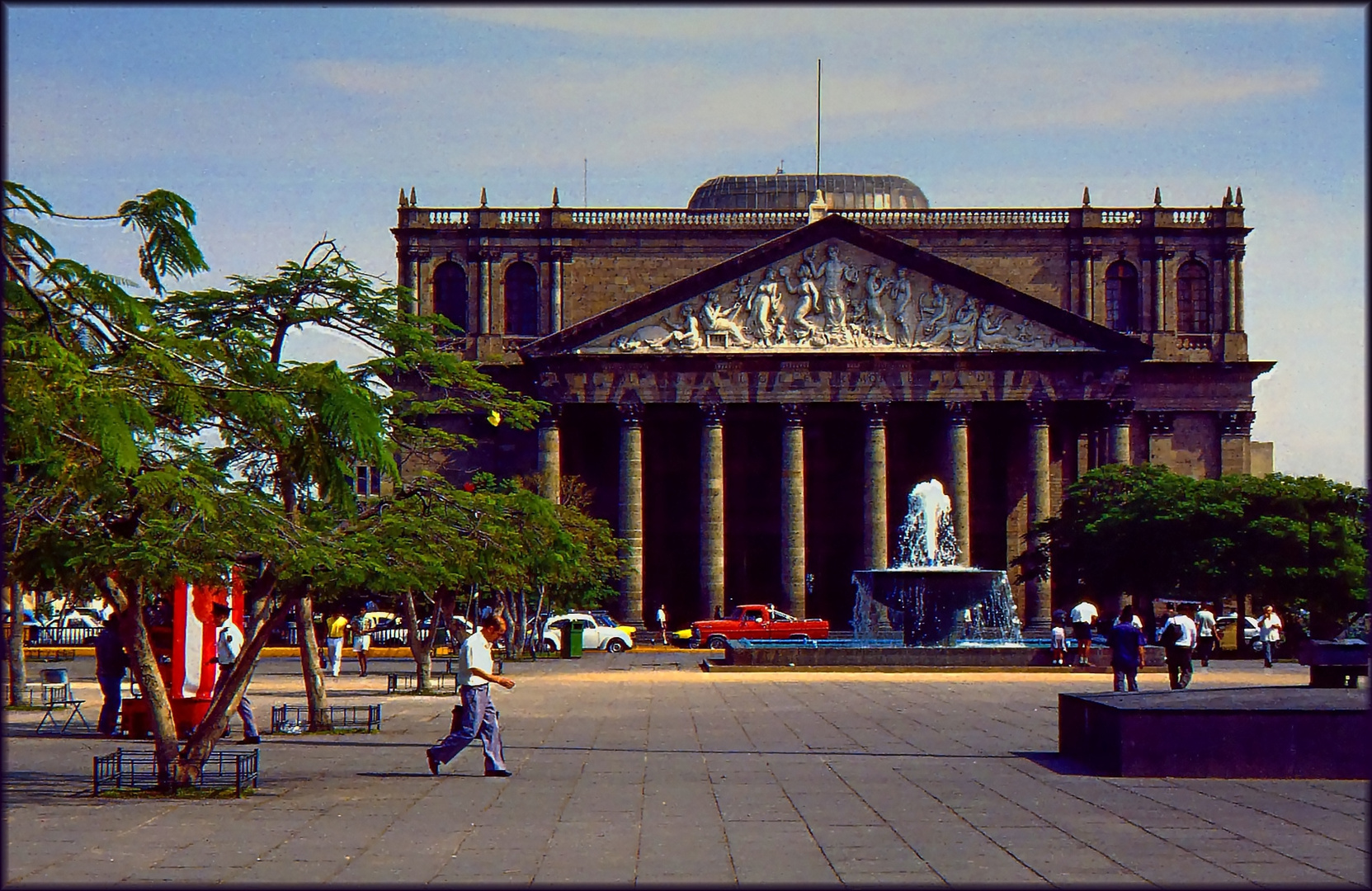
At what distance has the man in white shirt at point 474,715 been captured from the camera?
64.3 ft

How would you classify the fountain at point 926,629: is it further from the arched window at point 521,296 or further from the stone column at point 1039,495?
the arched window at point 521,296

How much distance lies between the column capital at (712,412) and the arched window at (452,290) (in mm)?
12895

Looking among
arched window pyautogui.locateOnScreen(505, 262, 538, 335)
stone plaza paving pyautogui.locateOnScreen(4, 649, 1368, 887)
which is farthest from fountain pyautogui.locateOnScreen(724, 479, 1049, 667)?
arched window pyautogui.locateOnScreen(505, 262, 538, 335)

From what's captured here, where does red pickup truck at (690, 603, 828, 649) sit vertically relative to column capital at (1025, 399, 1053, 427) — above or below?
below

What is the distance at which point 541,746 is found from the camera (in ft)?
78.9

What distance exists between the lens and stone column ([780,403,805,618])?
7419 cm

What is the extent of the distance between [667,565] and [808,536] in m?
6.48

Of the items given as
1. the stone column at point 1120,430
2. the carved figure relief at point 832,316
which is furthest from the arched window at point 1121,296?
A: the carved figure relief at point 832,316

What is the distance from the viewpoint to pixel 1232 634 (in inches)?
2874

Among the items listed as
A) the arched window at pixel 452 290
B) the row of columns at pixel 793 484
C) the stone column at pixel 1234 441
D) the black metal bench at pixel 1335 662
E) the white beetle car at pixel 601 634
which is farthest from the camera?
the arched window at pixel 452 290

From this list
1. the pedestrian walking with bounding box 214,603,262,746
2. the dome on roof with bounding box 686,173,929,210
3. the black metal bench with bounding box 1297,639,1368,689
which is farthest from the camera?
the dome on roof with bounding box 686,173,929,210

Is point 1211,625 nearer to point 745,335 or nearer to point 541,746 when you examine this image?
point 745,335

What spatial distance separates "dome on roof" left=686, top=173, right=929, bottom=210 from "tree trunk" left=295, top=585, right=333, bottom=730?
222 ft

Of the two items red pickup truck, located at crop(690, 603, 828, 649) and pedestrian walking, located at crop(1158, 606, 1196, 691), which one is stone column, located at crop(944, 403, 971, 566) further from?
pedestrian walking, located at crop(1158, 606, 1196, 691)
